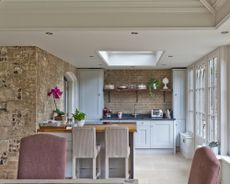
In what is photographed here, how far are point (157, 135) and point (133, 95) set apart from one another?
1498mm

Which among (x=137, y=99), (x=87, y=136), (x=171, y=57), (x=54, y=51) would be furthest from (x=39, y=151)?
(x=137, y=99)

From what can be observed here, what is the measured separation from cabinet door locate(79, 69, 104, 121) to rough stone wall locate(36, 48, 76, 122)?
94.9 inches

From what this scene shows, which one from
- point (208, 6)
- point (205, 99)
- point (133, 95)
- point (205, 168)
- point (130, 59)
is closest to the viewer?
point (205, 168)

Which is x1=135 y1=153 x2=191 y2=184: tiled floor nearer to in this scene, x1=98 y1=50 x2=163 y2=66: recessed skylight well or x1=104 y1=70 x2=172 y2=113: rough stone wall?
x1=104 y1=70 x2=172 y2=113: rough stone wall

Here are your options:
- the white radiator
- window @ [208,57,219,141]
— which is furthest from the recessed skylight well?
the white radiator

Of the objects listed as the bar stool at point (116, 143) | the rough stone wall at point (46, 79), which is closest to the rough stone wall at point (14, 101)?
the rough stone wall at point (46, 79)

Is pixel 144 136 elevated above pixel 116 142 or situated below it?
below

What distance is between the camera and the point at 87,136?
18.2 ft

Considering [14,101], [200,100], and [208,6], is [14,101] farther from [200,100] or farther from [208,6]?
[200,100]

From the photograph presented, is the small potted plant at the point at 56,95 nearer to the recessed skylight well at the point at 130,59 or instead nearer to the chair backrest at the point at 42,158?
the recessed skylight well at the point at 130,59

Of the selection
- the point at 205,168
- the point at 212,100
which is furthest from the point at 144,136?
the point at 205,168

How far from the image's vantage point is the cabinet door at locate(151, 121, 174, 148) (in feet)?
31.8

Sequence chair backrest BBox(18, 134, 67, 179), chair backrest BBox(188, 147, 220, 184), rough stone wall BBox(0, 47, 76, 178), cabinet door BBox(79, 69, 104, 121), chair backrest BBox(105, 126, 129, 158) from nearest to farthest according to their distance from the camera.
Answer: chair backrest BBox(188, 147, 220, 184)
chair backrest BBox(18, 134, 67, 179)
chair backrest BBox(105, 126, 129, 158)
rough stone wall BBox(0, 47, 76, 178)
cabinet door BBox(79, 69, 104, 121)

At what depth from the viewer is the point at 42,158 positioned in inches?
125
